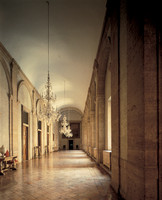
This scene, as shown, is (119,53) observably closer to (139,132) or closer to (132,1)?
(132,1)

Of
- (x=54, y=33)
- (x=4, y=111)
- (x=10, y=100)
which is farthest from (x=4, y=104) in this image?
(x=54, y=33)

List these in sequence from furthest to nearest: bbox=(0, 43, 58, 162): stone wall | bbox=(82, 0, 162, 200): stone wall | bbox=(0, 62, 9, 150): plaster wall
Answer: bbox=(0, 43, 58, 162): stone wall
bbox=(0, 62, 9, 150): plaster wall
bbox=(82, 0, 162, 200): stone wall

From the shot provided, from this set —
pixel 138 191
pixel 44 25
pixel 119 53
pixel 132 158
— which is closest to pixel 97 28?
pixel 44 25

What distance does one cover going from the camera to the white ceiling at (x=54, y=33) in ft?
24.5

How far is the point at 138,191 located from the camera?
12.5 ft

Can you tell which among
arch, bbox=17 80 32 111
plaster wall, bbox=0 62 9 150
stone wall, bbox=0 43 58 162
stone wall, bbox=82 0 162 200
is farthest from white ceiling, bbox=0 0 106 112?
stone wall, bbox=82 0 162 200

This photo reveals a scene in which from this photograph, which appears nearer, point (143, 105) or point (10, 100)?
point (143, 105)

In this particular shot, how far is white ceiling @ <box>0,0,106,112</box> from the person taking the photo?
7.47 meters

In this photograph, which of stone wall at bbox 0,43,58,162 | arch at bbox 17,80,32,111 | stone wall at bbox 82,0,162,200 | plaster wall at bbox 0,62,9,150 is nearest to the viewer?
stone wall at bbox 82,0,162,200

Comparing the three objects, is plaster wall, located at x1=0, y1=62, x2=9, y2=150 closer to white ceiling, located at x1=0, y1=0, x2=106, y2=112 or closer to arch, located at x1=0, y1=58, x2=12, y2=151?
arch, located at x1=0, y1=58, x2=12, y2=151

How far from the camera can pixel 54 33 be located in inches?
373

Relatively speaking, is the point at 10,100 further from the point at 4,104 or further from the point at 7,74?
the point at 7,74

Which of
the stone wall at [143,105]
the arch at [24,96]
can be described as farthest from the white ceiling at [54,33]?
the stone wall at [143,105]

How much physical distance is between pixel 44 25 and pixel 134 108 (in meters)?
6.21
